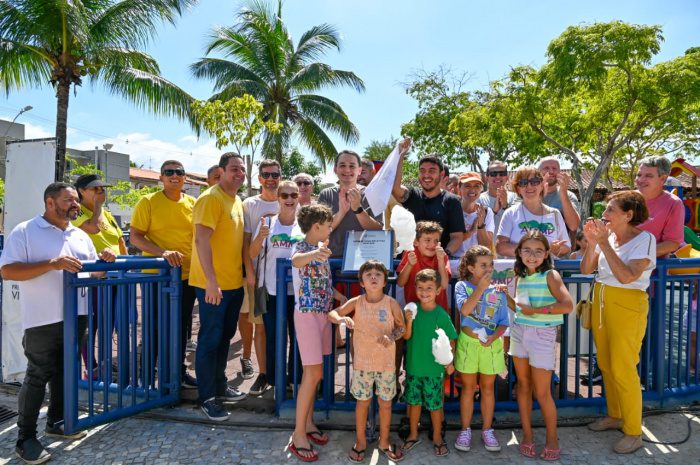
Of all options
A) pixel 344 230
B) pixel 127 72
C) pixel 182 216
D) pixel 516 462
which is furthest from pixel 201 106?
pixel 516 462

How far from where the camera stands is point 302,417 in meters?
3.18

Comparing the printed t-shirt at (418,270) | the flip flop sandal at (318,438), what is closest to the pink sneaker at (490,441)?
the printed t-shirt at (418,270)

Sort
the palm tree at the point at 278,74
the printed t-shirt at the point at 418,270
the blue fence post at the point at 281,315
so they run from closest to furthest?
the printed t-shirt at the point at 418,270, the blue fence post at the point at 281,315, the palm tree at the point at 278,74

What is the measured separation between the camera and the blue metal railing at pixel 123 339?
3260mm

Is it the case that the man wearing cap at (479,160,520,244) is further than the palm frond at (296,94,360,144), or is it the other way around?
the palm frond at (296,94,360,144)

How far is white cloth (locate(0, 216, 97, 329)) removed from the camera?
10.3 feet

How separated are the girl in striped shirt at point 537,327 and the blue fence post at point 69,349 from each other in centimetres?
321

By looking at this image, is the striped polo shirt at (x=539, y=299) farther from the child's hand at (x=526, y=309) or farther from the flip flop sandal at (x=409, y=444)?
the flip flop sandal at (x=409, y=444)

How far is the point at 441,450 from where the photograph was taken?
3.14 metres

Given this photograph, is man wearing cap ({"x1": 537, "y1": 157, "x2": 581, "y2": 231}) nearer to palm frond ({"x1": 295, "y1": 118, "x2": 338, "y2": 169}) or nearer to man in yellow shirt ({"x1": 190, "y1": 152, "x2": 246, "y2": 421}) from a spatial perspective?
man in yellow shirt ({"x1": 190, "y1": 152, "x2": 246, "y2": 421})

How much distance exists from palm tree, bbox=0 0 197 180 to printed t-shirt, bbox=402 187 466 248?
9042mm

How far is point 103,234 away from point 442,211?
3.50m

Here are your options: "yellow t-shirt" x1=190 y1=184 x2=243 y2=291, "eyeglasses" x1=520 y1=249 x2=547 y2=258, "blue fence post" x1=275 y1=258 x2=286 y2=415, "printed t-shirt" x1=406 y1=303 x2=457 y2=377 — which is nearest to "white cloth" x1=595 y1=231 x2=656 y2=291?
"eyeglasses" x1=520 y1=249 x2=547 y2=258

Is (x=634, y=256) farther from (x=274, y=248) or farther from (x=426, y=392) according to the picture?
(x=274, y=248)
